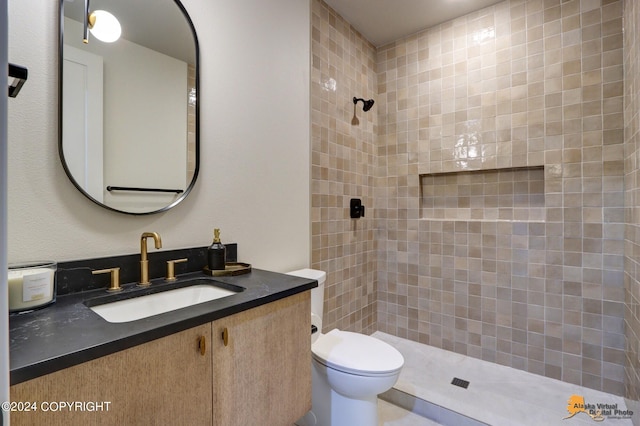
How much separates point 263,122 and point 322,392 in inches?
58.6

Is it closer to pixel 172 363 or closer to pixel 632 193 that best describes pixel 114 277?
pixel 172 363

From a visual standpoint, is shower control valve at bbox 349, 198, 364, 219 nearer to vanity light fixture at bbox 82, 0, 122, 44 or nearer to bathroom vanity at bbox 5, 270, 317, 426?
bathroom vanity at bbox 5, 270, 317, 426

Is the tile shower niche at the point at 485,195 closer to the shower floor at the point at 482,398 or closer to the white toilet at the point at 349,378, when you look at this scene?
the shower floor at the point at 482,398

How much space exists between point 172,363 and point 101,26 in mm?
1243

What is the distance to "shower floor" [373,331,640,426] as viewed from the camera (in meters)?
1.64

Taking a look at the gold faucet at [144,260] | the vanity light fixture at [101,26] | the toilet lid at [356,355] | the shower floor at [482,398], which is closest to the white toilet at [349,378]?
the toilet lid at [356,355]

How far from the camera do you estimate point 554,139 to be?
1.99 m

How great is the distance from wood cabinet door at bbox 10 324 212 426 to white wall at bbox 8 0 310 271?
58 centimetres

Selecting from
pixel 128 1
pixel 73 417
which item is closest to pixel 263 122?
pixel 128 1

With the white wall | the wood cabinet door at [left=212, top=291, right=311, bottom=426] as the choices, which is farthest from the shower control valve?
the wood cabinet door at [left=212, top=291, right=311, bottom=426]

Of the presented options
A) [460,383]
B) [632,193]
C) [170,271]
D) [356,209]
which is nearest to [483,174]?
[632,193]

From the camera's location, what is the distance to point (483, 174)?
91.4 inches

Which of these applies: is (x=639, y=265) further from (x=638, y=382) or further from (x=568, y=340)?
(x=568, y=340)

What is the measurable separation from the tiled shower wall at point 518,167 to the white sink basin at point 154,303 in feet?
5.87
